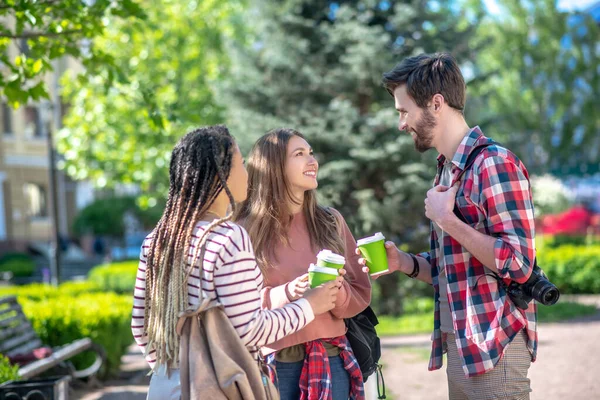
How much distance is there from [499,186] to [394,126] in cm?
868

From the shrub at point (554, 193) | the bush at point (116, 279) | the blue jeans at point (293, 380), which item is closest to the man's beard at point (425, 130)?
the blue jeans at point (293, 380)

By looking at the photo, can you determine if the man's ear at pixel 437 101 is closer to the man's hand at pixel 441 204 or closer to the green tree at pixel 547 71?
the man's hand at pixel 441 204

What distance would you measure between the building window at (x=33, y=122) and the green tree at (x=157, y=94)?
17.0 meters

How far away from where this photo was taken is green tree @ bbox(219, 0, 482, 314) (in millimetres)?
11320

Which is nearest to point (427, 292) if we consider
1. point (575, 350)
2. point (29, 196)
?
point (575, 350)

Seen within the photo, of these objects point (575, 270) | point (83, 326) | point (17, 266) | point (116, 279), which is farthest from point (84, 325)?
point (17, 266)

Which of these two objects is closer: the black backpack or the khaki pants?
the khaki pants

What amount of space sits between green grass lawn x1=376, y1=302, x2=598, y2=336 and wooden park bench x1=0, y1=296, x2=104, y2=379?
4448mm

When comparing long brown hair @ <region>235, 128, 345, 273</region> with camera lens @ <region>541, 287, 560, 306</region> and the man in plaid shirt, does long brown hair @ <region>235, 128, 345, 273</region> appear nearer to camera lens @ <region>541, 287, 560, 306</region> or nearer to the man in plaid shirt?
the man in plaid shirt

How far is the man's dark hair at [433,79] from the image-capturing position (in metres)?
2.84

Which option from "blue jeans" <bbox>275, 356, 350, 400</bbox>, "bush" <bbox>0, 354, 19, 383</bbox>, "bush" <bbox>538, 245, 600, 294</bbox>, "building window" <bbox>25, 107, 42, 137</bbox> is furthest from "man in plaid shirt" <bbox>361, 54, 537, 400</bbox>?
"building window" <bbox>25, 107, 42, 137</bbox>

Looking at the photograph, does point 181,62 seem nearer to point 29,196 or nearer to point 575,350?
point 575,350

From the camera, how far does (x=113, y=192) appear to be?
38969 mm

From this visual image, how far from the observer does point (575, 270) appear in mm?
14609
